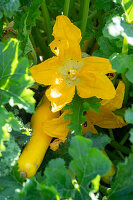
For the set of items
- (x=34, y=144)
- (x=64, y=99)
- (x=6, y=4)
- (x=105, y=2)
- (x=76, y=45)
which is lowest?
(x=34, y=144)

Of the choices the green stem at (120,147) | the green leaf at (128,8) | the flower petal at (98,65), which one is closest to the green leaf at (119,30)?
the green leaf at (128,8)

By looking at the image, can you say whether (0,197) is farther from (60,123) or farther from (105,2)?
(105,2)

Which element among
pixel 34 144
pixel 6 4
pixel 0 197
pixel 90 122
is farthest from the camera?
pixel 90 122

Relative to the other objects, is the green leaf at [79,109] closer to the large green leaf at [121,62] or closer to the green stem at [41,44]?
the large green leaf at [121,62]

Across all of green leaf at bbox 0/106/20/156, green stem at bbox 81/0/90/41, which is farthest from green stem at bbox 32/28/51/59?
green leaf at bbox 0/106/20/156

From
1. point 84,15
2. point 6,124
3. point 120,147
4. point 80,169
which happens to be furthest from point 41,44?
point 80,169

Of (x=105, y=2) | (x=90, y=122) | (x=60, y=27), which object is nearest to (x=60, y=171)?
(x=90, y=122)

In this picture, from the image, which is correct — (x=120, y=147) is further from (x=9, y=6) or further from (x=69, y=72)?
(x=9, y=6)
